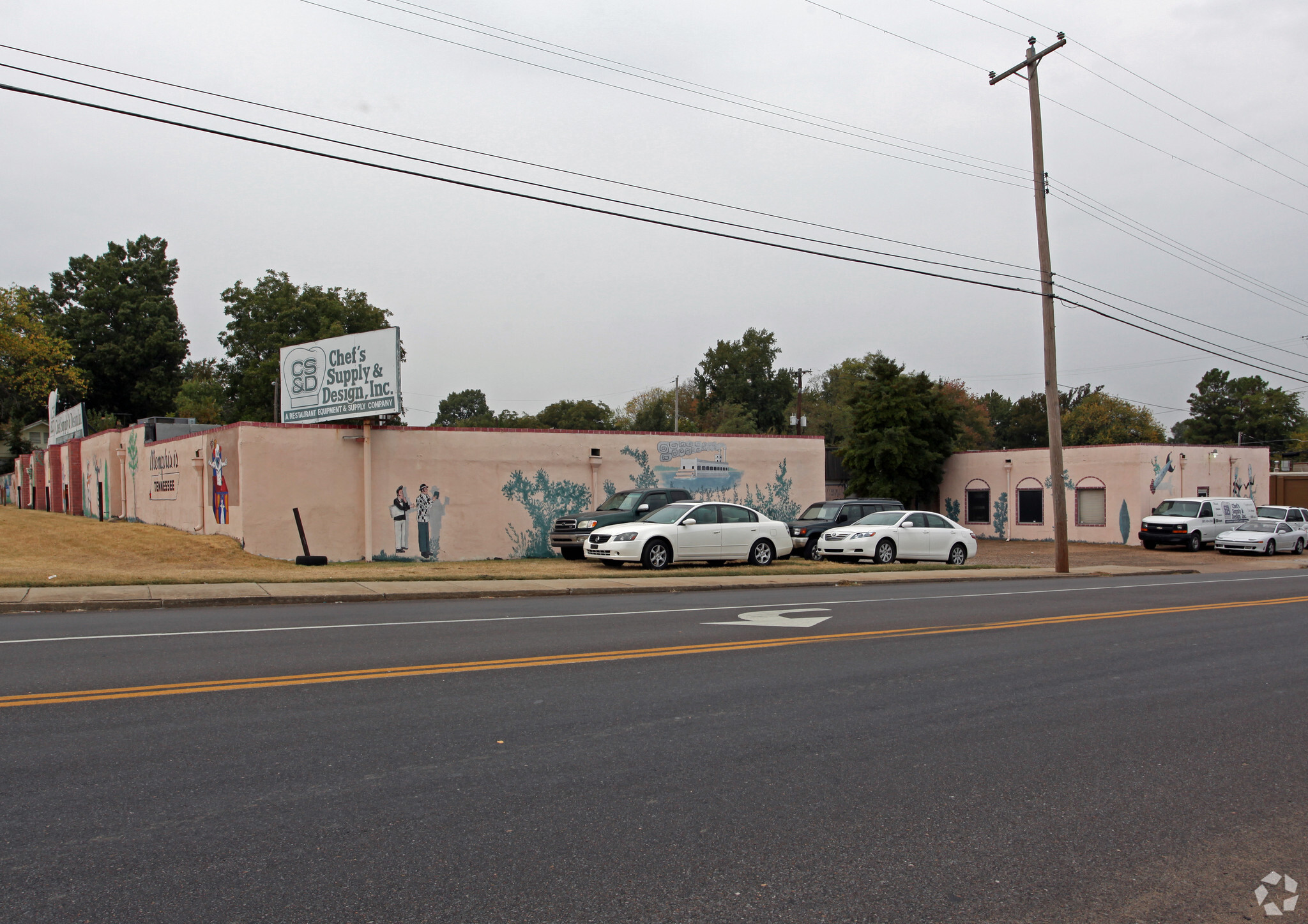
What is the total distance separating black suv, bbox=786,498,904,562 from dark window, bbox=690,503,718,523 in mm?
3999

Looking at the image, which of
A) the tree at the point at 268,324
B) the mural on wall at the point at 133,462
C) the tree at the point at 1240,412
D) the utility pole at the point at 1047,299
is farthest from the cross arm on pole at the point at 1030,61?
the tree at the point at 1240,412

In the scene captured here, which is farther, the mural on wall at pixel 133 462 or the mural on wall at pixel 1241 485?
the mural on wall at pixel 1241 485

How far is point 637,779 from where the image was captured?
521cm

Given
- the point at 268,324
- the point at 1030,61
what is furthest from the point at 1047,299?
the point at 268,324

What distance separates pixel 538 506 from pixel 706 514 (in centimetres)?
621

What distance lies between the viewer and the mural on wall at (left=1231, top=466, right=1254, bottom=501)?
39.1 meters

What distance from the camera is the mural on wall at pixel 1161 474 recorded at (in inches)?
1391

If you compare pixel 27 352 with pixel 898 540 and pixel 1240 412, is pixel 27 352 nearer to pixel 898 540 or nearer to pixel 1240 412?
pixel 898 540

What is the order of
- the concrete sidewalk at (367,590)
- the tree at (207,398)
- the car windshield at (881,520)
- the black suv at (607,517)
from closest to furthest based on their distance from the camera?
1. the concrete sidewalk at (367,590)
2. the black suv at (607,517)
3. the car windshield at (881,520)
4. the tree at (207,398)

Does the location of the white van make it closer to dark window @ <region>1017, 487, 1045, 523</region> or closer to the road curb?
dark window @ <region>1017, 487, 1045, 523</region>

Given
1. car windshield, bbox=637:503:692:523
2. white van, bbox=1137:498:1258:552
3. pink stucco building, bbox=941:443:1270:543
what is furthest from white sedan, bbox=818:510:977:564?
pink stucco building, bbox=941:443:1270:543

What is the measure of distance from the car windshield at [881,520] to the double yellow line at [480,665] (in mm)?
9982

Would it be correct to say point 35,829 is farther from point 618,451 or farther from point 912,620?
point 618,451

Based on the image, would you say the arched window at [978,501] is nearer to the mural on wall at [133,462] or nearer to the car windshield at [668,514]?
the car windshield at [668,514]
